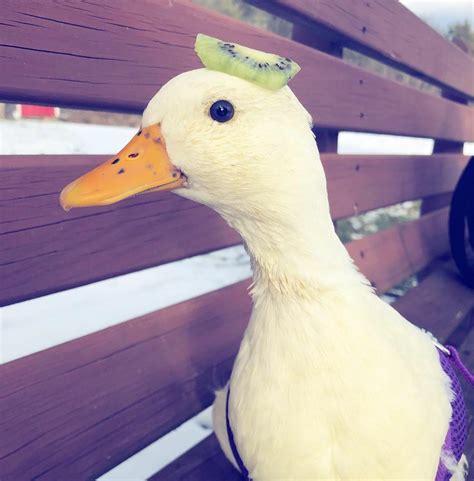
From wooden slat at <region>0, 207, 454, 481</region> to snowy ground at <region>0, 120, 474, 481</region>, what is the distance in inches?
8.2

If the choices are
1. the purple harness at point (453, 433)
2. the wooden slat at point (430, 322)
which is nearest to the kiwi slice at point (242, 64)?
the purple harness at point (453, 433)

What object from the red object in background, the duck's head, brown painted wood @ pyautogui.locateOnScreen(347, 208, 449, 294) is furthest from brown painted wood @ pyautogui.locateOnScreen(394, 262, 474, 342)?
the red object in background

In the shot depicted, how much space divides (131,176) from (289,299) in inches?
13.2

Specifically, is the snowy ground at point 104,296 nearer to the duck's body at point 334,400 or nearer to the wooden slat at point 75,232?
the wooden slat at point 75,232

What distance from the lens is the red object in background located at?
98.2 inches

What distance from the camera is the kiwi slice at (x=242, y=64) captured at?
79cm

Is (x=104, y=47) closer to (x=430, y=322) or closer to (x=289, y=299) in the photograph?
(x=289, y=299)

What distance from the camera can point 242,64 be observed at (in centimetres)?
78

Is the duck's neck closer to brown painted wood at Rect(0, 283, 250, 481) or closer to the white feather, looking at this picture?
the white feather

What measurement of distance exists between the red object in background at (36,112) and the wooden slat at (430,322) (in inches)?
69.2

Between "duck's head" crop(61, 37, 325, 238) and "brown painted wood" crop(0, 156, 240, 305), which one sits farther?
"brown painted wood" crop(0, 156, 240, 305)

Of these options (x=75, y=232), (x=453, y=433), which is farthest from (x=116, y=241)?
(x=453, y=433)

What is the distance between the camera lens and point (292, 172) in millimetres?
828

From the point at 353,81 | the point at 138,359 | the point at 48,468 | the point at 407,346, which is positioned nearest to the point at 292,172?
the point at 407,346
